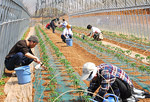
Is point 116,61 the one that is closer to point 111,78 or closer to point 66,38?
point 66,38

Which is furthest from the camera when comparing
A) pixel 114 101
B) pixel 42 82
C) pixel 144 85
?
pixel 42 82

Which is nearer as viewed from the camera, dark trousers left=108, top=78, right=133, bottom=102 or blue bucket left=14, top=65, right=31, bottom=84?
dark trousers left=108, top=78, right=133, bottom=102

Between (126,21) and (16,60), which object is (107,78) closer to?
(16,60)

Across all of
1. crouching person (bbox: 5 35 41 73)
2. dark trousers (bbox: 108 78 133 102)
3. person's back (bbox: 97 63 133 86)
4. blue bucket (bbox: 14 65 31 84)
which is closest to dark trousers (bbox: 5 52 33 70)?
crouching person (bbox: 5 35 41 73)

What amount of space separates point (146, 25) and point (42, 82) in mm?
9352

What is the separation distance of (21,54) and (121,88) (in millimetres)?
2812

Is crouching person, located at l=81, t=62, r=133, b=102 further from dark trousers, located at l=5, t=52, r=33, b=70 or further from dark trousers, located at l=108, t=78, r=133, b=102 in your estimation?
dark trousers, located at l=5, t=52, r=33, b=70

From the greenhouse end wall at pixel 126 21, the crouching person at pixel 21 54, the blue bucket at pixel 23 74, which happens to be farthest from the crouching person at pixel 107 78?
the greenhouse end wall at pixel 126 21

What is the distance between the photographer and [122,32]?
53.8ft

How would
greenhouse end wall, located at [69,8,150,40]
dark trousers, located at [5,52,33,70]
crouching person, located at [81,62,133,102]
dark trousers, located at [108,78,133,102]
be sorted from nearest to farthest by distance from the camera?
crouching person, located at [81,62,133,102] → dark trousers, located at [108,78,133,102] → dark trousers, located at [5,52,33,70] → greenhouse end wall, located at [69,8,150,40]

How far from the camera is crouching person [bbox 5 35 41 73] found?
16.5 feet

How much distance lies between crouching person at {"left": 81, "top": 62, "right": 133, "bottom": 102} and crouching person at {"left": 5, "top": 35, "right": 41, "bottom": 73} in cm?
188

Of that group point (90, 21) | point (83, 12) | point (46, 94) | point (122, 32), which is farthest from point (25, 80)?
point (83, 12)

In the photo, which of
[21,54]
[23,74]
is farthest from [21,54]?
[23,74]
